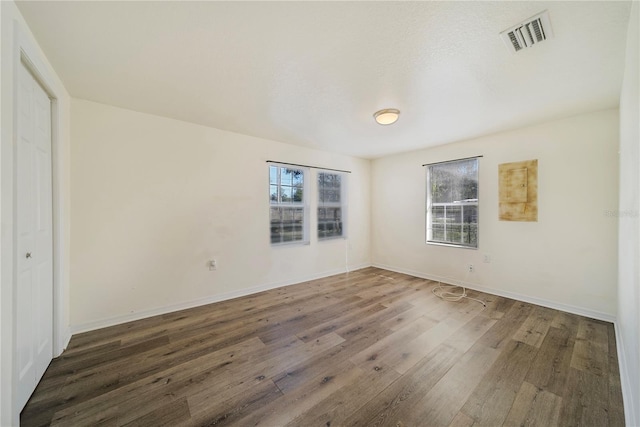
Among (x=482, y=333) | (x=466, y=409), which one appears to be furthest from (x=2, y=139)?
(x=482, y=333)

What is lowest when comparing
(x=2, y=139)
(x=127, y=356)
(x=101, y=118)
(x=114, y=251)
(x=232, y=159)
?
(x=127, y=356)

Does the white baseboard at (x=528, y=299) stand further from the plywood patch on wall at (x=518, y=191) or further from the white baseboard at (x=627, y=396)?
the plywood patch on wall at (x=518, y=191)

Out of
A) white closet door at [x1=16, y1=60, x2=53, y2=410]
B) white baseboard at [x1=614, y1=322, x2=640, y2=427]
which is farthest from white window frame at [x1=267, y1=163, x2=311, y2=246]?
white baseboard at [x1=614, y1=322, x2=640, y2=427]

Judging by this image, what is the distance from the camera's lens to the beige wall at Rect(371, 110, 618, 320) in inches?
107

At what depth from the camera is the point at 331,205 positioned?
15.6 ft

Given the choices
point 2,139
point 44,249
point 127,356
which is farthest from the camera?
point 127,356

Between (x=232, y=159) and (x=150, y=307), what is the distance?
7.16 feet

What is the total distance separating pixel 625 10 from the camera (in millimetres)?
1390

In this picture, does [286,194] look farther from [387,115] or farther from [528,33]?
[528,33]

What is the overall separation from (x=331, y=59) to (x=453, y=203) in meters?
3.30

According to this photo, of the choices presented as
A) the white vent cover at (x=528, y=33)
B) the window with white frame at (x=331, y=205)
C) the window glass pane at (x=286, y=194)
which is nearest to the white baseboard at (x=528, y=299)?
the window with white frame at (x=331, y=205)

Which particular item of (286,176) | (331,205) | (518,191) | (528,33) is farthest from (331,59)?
(518,191)

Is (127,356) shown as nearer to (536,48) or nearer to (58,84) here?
(58,84)

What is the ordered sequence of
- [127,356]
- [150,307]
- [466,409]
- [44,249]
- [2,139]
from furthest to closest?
[150,307]
[127,356]
[44,249]
[466,409]
[2,139]
